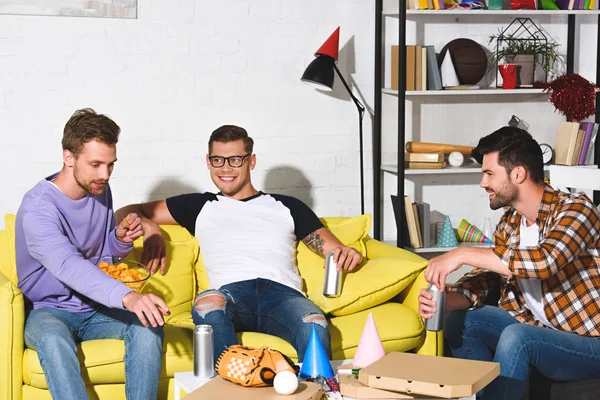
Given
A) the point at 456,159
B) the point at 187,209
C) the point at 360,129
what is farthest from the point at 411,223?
the point at 187,209

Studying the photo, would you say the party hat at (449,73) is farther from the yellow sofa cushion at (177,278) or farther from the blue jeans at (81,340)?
the blue jeans at (81,340)

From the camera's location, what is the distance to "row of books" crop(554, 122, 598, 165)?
439 centimetres

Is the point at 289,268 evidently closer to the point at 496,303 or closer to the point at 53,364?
the point at 496,303

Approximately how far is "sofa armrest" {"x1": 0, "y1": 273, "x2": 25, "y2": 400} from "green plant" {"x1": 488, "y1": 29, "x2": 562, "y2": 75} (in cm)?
267

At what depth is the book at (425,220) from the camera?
4285 mm

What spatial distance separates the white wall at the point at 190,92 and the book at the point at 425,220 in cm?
29

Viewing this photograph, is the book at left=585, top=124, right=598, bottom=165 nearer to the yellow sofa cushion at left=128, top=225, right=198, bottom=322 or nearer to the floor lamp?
the floor lamp

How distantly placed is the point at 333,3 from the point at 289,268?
1.44 meters

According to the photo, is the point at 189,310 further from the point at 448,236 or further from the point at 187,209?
the point at 448,236

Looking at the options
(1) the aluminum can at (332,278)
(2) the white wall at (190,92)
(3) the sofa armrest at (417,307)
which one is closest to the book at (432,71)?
(2) the white wall at (190,92)

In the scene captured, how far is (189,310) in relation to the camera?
3.55m

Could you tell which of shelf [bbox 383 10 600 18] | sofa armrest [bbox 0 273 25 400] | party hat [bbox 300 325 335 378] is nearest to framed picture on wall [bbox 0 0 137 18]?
shelf [bbox 383 10 600 18]

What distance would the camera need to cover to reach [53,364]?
9.07 ft

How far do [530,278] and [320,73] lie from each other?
1.58 metres
